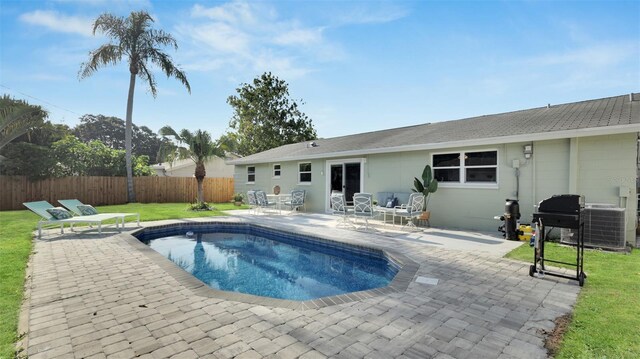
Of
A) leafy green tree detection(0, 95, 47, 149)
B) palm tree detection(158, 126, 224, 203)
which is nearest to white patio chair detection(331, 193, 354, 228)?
palm tree detection(158, 126, 224, 203)

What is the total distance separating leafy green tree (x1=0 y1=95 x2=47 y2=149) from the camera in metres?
11.9

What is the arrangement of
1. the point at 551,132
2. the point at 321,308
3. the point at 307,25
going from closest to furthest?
the point at 321,308 → the point at 551,132 → the point at 307,25

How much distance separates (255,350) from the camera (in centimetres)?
266

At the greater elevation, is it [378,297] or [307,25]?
[307,25]

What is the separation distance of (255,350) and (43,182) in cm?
2142

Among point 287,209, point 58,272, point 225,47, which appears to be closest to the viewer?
point 58,272

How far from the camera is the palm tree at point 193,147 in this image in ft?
53.6

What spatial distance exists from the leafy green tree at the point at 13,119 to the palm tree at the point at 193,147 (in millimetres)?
5157

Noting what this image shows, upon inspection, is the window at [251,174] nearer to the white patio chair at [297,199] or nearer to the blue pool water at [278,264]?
the white patio chair at [297,199]

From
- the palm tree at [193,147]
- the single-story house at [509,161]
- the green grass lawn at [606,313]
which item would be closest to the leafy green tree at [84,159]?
the palm tree at [193,147]

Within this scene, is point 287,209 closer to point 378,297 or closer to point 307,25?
point 307,25

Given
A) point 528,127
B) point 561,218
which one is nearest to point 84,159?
point 528,127

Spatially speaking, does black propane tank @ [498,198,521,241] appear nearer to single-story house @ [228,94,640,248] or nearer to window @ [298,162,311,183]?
single-story house @ [228,94,640,248]

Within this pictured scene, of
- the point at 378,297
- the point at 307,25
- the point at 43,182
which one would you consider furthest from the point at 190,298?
the point at 43,182
